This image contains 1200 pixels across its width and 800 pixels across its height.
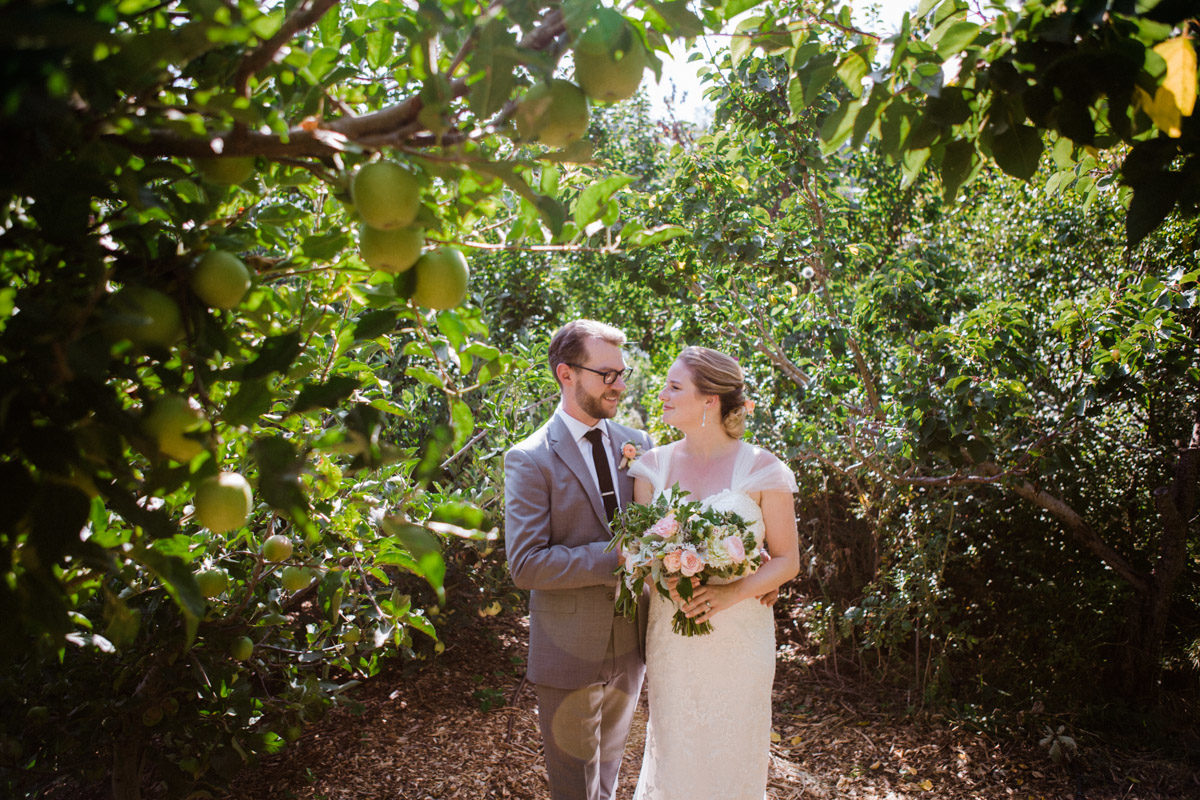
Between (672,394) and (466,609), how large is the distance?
252 centimetres

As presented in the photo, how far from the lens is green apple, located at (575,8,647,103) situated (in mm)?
894

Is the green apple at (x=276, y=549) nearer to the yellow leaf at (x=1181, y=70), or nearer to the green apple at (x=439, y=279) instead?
the green apple at (x=439, y=279)

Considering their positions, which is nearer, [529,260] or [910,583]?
[910,583]

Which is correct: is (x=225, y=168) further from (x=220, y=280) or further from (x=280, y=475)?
(x=280, y=475)

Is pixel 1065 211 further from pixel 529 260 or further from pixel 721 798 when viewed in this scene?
pixel 721 798

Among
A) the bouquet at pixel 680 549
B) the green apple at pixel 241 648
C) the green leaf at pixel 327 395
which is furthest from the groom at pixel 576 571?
the green leaf at pixel 327 395

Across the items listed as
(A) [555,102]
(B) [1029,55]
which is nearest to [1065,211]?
(B) [1029,55]

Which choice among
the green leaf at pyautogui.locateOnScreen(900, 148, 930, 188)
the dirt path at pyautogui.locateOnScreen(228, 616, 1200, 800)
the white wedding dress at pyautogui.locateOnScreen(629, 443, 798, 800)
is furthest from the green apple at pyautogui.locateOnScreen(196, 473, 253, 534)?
the dirt path at pyautogui.locateOnScreen(228, 616, 1200, 800)

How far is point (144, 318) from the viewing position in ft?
2.71

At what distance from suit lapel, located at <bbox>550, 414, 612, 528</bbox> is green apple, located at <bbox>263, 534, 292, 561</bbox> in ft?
4.01

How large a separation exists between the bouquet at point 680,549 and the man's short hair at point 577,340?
2.33 ft

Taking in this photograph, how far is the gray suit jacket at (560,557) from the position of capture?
2.73 meters

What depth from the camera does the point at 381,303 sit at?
116 cm

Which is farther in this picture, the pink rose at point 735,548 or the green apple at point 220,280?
the pink rose at point 735,548
